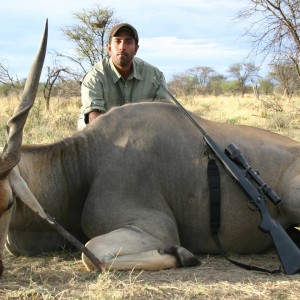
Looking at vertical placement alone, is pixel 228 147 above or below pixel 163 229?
above

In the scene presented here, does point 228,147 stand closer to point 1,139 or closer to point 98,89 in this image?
point 98,89

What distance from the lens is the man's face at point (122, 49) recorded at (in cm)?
526

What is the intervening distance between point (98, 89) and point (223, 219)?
2.08 meters

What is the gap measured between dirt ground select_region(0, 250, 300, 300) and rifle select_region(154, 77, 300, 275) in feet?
0.34

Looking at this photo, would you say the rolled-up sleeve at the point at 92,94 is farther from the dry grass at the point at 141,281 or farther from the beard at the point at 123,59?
the dry grass at the point at 141,281

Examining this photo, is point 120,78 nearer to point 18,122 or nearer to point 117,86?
point 117,86

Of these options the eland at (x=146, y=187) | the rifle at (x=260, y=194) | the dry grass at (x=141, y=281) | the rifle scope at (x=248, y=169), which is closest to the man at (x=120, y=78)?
the eland at (x=146, y=187)

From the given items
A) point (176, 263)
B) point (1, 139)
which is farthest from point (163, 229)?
point (1, 139)

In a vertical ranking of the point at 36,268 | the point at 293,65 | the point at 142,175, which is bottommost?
the point at 36,268

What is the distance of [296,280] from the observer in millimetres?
2947

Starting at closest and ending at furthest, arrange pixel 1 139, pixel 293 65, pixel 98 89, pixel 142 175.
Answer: pixel 142 175 < pixel 98 89 < pixel 1 139 < pixel 293 65

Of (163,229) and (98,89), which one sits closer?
(163,229)

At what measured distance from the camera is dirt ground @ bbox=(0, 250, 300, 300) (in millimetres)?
2633

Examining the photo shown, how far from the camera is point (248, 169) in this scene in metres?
3.49
